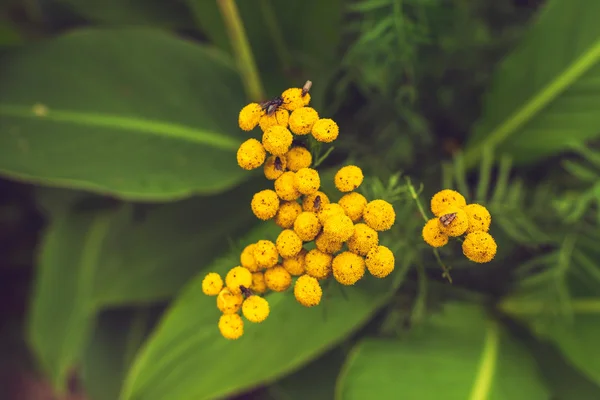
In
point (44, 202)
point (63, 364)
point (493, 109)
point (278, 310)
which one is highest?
point (493, 109)

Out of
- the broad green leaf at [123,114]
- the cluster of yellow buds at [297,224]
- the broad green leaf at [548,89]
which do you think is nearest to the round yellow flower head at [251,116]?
the cluster of yellow buds at [297,224]

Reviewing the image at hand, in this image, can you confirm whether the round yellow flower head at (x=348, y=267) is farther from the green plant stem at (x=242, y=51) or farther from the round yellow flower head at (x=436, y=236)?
the green plant stem at (x=242, y=51)

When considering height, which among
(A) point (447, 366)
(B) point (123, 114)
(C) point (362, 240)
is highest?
(C) point (362, 240)

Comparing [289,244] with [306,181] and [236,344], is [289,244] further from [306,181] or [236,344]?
[236,344]

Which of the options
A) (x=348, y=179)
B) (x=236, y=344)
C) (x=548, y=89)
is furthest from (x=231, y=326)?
(x=548, y=89)

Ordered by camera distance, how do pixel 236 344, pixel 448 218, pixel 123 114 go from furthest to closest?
1. pixel 123 114
2. pixel 236 344
3. pixel 448 218

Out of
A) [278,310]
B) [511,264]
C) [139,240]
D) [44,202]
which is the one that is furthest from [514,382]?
[44,202]

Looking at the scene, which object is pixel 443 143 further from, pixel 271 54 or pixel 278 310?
pixel 278 310
